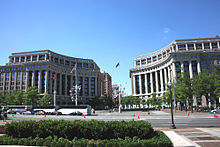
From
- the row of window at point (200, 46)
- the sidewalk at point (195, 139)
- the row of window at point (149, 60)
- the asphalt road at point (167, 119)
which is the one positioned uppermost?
the row of window at point (200, 46)

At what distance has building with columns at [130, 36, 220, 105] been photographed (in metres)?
95.3

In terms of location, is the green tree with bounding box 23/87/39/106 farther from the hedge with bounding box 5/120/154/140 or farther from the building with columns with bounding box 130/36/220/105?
the hedge with bounding box 5/120/154/140

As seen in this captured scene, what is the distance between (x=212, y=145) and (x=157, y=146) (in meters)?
4.23

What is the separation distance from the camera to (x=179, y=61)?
97500mm

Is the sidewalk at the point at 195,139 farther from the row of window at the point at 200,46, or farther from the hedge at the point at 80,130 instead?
the row of window at the point at 200,46

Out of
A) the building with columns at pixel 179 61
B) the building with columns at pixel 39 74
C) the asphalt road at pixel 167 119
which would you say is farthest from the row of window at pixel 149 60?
the asphalt road at pixel 167 119

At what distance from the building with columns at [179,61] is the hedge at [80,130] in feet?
228

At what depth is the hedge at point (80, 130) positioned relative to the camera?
36.1ft

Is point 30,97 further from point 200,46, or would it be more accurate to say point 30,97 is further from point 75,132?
point 200,46

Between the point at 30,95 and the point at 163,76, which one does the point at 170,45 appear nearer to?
the point at 163,76

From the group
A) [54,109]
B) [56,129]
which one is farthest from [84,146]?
[54,109]

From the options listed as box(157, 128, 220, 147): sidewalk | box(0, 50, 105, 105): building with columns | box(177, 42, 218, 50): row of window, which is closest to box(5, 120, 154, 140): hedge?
box(157, 128, 220, 147): sidewalk

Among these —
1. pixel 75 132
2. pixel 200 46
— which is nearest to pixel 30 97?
pixel 75 132

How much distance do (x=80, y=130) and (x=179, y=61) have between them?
9812 cm
